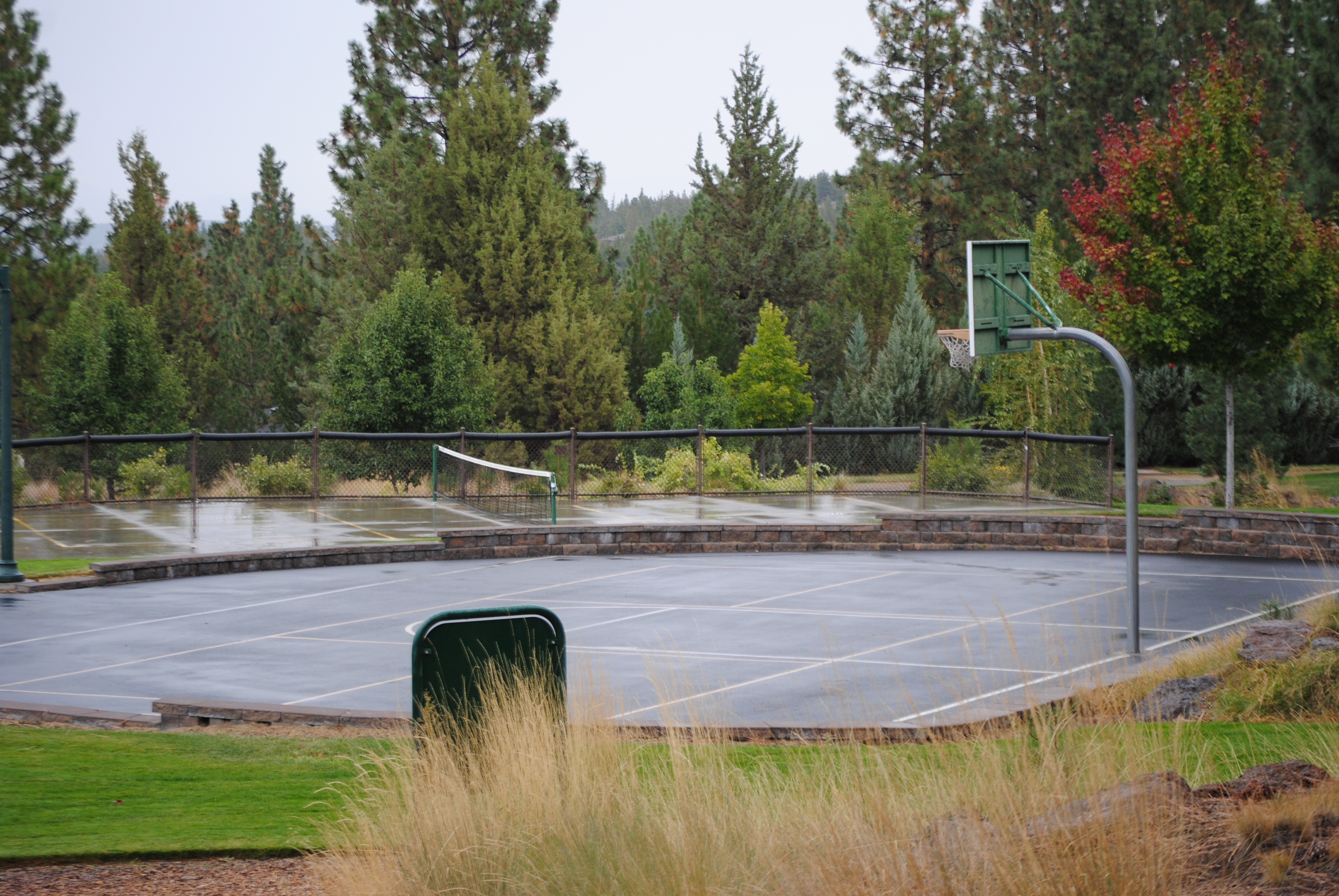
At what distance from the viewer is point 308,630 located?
14.0 m

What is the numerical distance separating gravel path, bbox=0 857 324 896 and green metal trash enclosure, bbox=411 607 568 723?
0.91 m

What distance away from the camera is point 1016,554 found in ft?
67.8

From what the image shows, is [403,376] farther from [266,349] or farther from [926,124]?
[926,124]

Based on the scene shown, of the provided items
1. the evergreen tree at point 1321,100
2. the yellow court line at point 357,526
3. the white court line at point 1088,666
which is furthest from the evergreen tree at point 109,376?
the evergreen tree at point 1321,100

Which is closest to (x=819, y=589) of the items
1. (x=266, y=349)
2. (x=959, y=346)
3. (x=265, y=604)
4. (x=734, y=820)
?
(x=265, y=604)

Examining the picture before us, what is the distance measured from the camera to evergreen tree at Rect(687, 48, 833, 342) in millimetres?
51125

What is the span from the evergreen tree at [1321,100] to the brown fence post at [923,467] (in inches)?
385

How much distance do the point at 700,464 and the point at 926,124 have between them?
34.4m

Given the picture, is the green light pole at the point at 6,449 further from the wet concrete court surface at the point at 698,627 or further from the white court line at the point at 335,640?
the white court line at the point at 335,640

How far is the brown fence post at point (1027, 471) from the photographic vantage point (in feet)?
79.6

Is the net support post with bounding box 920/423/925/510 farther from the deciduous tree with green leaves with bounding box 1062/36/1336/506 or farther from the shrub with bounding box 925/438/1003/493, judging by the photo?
the deciduous tree with green leaves with bounding box 1062/36/1336/506

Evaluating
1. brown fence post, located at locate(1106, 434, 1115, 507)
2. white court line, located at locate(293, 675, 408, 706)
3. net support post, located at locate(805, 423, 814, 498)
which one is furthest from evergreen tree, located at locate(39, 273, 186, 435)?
brown fence post, located at locate(1106, 434, 1115, 507)

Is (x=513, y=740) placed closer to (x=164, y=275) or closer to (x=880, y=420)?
(x=880, y=420)

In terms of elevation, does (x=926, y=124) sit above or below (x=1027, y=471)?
above
